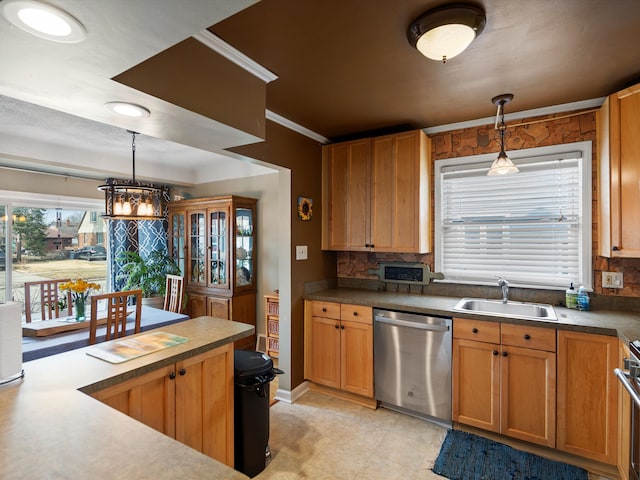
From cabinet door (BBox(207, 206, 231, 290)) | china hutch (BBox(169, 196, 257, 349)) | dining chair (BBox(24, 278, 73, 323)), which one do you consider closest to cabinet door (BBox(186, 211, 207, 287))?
china hutch (BBox(169, 196, 257, 349))

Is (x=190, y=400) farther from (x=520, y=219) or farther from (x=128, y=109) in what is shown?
(x=520, y=219)

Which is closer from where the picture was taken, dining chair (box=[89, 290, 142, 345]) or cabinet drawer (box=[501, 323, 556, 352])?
cabinet drawer (box=[501, 323, 556, 352])

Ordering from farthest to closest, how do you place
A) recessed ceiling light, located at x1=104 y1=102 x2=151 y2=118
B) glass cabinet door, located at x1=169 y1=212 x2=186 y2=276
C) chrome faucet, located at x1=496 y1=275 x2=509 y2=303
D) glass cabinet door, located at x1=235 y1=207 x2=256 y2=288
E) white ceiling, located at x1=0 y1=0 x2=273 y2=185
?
glass cabinet door, located at x1=169 y1=212 x2=186 y2=276, glass cabinet door, located at x1=235 y1=207 x2=256 y2=288, chrome faucet, located at x1=496 y1=275 x2=509 y2=303, recessed ceiling light, located at x1=104 y1=102 x2=151 y2=118, white ceiling, located at x1=0 y1=0 x2=273 y2=185

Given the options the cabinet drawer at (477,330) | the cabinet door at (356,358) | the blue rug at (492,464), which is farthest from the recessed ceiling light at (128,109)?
the blue rug at (492,464)

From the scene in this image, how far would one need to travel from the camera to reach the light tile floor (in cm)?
204

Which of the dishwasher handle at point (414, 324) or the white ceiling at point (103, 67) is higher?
the white ceiling at point (103, 67)

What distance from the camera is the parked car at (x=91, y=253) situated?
4.40m

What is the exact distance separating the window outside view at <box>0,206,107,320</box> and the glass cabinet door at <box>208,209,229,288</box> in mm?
1593

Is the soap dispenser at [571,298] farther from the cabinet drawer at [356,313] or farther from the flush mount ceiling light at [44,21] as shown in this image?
the flush mount ceiling light at [44,21]

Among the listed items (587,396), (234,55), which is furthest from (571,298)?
(234,55)

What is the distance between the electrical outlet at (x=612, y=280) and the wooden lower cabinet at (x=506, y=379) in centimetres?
73

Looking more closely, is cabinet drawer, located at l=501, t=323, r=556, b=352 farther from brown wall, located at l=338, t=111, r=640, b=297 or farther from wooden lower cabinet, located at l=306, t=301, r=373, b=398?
wooden lower cabinet, located at l=306, t=301, r=373, b=398

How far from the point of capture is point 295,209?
298cm

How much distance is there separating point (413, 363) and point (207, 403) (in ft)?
5.19
